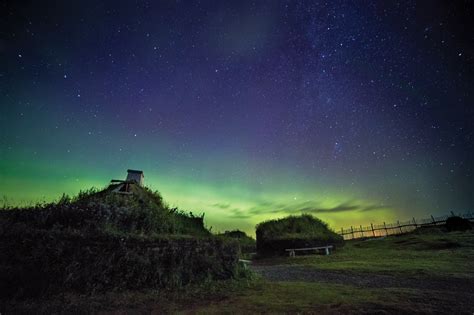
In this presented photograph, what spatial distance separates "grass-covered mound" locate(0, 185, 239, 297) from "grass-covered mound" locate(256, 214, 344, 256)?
39.2 ft

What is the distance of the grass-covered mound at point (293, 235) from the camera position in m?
19.0

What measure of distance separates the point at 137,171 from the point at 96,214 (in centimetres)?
984

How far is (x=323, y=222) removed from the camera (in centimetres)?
2309

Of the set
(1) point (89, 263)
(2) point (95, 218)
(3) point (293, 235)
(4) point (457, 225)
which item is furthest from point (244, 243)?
(1) point (89, 263)

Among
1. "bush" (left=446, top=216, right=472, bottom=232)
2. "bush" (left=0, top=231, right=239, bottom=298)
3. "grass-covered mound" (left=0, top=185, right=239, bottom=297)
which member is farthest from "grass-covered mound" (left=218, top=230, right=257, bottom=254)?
"bush" (left=446, top=216, right=472, bottom=232)

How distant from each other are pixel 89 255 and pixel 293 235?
53.5 feet

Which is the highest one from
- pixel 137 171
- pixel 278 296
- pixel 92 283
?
pixel 137 171

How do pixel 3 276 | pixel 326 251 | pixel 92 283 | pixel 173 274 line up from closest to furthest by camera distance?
pixel 3 276 < pixel 92 283 < pixel 173 274 < pixel 326 251

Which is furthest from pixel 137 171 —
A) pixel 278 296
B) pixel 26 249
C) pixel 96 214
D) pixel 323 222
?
pixel 323 222

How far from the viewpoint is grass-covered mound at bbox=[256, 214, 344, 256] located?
19.0 metres

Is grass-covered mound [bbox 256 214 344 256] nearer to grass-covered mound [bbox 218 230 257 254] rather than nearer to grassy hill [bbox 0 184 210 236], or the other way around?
grass-covered mound [bbox 218 230 257 254]

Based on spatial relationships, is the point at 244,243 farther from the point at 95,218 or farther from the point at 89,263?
the point at 89,263

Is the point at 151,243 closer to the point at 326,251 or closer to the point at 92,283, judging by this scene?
the point at 92,283

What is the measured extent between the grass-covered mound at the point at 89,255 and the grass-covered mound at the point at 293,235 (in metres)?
12.0
